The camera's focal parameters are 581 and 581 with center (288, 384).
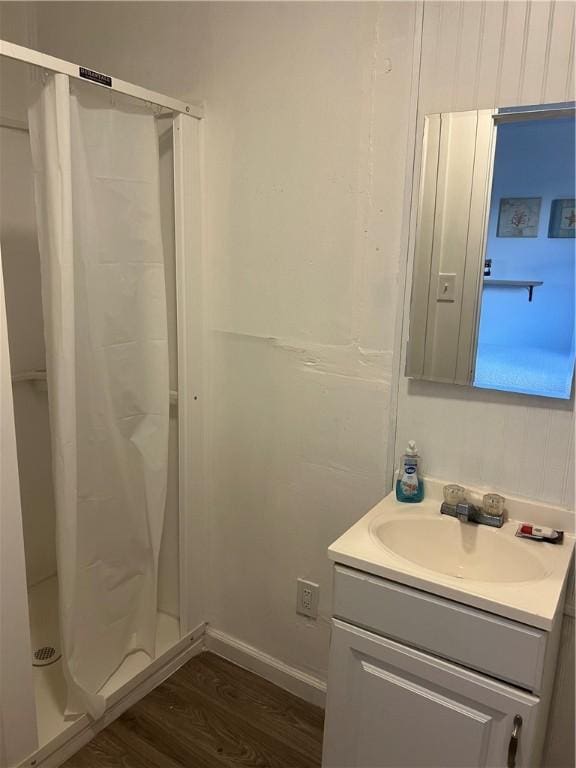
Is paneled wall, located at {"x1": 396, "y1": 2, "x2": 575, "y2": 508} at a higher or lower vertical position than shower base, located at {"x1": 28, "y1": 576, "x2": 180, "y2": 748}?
higher

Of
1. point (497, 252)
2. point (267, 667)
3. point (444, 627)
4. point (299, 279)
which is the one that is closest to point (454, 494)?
point (444, 627)

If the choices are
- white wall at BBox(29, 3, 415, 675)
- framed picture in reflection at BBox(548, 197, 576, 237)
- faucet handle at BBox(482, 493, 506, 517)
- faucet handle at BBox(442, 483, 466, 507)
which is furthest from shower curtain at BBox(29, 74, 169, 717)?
framed picture in reflection at BBox(548, 197, 576, 237)

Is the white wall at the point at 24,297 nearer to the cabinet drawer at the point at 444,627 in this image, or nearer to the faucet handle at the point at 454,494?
the cabinet drawer at the point at 444,627

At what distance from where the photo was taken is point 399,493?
5.30ft

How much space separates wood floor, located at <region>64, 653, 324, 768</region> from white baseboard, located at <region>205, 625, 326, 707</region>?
0.09 feet

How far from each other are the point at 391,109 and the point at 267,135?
1.31ft

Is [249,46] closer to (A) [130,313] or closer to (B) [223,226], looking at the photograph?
(B) [223,226]

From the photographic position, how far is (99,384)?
1.76m

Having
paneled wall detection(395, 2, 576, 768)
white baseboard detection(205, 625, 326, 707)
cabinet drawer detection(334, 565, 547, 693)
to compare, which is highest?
paneled wall detection(395, 2, 576, 768)

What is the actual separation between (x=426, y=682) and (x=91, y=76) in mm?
1695

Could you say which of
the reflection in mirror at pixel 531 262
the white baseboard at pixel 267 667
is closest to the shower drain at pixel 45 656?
the white baseboard at pixel 267 667

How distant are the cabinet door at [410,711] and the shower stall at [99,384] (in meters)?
0.82

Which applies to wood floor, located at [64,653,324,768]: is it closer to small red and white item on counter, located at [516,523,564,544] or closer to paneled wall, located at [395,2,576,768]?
paneled wall, located at [395,2,576,768]

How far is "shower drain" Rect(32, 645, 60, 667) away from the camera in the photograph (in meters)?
2.00
